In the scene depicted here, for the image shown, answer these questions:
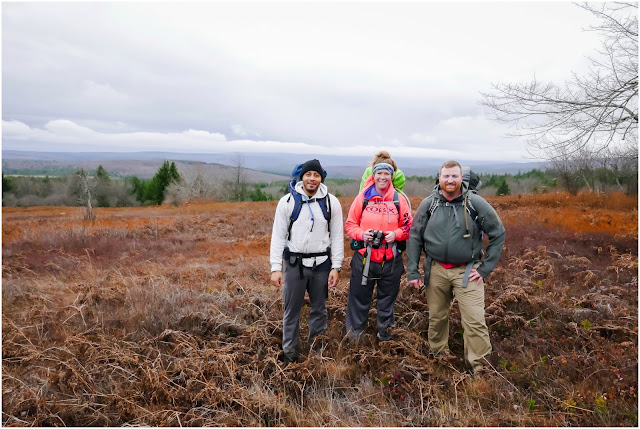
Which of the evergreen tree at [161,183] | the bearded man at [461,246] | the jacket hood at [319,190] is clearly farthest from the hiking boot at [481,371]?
the evergreen tree at [161,183]

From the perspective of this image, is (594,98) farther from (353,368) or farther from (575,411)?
(353,368)

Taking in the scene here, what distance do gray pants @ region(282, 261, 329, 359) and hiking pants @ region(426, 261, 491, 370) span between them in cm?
119

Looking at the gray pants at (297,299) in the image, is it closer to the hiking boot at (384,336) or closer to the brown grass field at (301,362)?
the brown grass field at (301,362)

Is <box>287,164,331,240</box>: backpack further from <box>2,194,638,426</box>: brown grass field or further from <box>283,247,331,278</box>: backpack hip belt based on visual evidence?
<box>2,194,638,426</box>: brown grass field

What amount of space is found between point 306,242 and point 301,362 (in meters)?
1.41

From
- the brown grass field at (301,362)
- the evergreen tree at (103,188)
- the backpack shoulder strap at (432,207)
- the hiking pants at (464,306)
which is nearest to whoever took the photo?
the brown grass field at (301,362)

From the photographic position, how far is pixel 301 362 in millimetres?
3904

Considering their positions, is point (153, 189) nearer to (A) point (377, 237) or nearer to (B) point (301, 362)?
(B) point (301, 362)

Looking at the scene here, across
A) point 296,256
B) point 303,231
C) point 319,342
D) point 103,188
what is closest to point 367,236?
point 303,231

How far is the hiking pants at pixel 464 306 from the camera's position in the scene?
3523mm

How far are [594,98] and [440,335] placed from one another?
724 centimetres

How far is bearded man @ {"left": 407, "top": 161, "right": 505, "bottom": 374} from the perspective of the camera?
136 inches

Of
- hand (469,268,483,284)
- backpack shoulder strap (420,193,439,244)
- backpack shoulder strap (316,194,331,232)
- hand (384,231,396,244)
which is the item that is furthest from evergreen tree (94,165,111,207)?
hand (469,268,483,284)

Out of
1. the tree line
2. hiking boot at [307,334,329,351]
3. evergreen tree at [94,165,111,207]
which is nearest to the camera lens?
hiking boot at [307,334,329,351]
